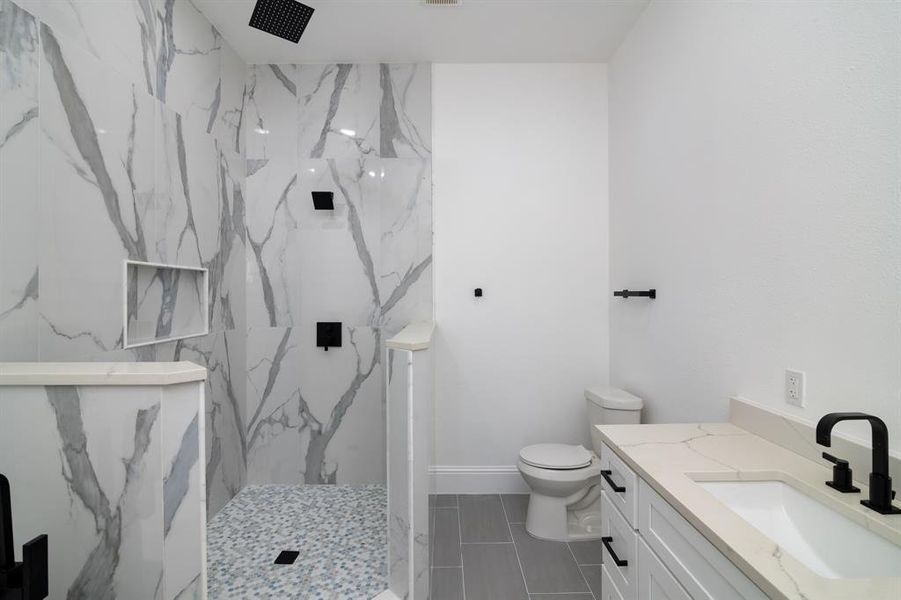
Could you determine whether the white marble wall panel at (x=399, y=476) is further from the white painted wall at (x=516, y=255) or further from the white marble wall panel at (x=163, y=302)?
the white marble wall panel at (x=163, y=302)

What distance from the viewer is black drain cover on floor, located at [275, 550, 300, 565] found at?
2.00 meters

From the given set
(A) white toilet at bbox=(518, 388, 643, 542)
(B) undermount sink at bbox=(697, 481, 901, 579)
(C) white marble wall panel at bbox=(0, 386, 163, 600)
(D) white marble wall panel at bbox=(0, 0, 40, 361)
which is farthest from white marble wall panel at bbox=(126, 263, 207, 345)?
(B) undermount sink at bbox=(697, 481, 901, 579)

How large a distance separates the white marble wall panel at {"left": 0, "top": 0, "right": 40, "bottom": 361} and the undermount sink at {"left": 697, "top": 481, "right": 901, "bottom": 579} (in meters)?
2.09

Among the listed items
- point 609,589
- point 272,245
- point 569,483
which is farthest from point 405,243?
point 609,589

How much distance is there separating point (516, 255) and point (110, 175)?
2.15 metres

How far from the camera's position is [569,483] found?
6.93ft

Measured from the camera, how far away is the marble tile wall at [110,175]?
1339 millimetres

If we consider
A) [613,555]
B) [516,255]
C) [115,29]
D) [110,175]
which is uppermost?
[115,29]

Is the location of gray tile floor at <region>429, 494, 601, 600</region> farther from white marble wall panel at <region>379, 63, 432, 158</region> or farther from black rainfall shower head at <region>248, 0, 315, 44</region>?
black rainfall shower head at <region>248, 0, 315, 44</region>

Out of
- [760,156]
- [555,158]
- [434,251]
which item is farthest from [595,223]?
[760,156]

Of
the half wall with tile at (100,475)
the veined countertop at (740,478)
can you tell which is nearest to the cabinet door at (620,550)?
the veined countertop at (740,478)

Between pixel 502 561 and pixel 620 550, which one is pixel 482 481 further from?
pixel 620 550

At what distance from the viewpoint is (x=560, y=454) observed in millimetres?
2244

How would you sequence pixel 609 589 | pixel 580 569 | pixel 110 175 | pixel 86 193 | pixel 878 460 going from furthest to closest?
pixel 580 569 → pixel 110 175 → pixel 86 193 → pixel 609 589 → pixel 878 460
